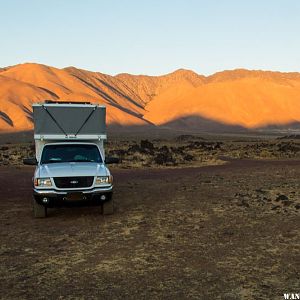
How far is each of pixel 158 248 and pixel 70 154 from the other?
4707mm

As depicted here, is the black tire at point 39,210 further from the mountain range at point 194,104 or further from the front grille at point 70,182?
the mountain range at point 194,104

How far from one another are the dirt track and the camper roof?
214 centimetres

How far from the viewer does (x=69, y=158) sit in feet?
41.3

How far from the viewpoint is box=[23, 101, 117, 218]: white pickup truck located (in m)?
11.3

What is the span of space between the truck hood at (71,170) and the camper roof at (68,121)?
1.48 m

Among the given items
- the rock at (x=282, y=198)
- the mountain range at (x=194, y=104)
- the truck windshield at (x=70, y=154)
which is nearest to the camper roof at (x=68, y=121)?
the truck windshield at (x=70, y=154)

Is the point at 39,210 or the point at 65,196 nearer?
the point at 65,196

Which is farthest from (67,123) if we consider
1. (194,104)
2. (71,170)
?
(194,104)

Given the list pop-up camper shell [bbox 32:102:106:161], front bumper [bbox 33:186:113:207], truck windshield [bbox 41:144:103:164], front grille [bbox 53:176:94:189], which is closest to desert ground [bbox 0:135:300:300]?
front bumper [bbox 33:186:113:207]

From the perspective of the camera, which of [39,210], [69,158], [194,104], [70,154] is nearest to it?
[39,210]

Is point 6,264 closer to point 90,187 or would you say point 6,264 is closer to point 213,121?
point 90,187

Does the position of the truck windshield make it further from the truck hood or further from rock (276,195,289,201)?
rock (276,195,289,201)

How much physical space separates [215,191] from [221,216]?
4.83 m

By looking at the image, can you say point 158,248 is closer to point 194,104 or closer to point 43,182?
point 43,182
